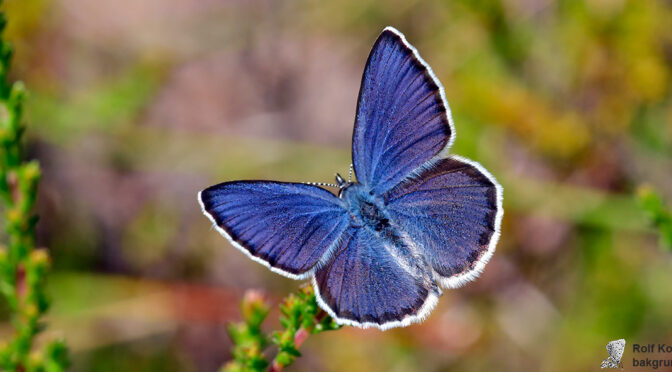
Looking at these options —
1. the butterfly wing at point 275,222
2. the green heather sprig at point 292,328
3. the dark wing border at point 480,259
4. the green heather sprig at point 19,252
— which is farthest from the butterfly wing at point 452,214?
the green heather sprig at point 19,252

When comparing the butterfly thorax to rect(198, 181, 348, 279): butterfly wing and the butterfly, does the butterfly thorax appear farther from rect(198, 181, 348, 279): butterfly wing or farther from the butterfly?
the butterfly

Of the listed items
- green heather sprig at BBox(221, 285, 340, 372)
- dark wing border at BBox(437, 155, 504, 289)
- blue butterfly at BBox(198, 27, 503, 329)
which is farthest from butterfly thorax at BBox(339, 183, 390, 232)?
green heather sprig at BBox(221, 285, 340, 372)

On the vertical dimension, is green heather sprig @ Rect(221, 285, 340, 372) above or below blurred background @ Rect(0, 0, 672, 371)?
below

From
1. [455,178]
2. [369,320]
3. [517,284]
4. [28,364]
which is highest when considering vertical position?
[517,284]

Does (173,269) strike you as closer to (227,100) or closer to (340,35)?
(227,100)

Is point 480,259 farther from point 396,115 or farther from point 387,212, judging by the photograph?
point 396,115

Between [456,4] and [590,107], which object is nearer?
[590,107]

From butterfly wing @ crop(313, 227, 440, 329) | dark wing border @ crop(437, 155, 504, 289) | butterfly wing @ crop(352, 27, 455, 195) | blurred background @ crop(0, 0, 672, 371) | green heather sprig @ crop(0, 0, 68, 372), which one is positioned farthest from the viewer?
blurred background @ crop(0, 0, 672, 371)

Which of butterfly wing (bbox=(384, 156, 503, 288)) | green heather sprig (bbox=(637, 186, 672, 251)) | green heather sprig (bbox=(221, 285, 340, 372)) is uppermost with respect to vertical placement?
green heather sprig (bbox=(637, 186, 672, 251))

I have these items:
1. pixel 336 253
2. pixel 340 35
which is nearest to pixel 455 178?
pixel 336 253
